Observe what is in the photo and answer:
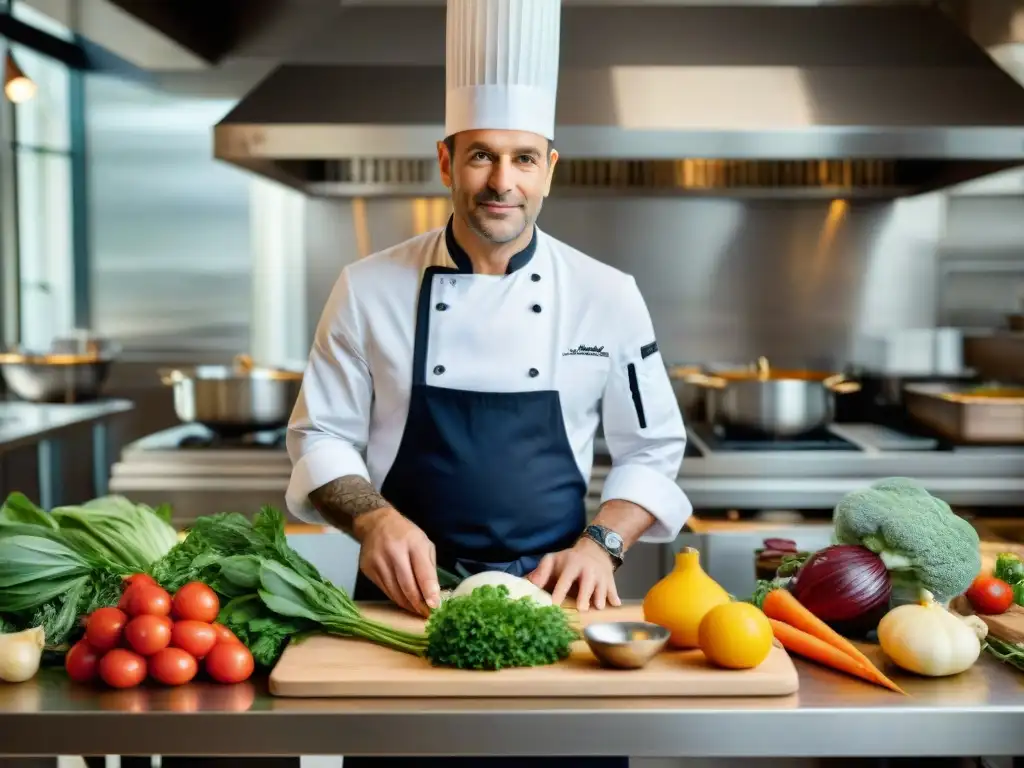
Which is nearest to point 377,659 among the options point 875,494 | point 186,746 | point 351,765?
point 186,746

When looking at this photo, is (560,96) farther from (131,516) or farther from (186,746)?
(186,746)

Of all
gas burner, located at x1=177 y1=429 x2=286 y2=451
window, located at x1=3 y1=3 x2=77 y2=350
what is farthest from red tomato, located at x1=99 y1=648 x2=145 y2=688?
window, located at x1=3 y1=3 x2=77 y2=350

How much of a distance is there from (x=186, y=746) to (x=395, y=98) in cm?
240

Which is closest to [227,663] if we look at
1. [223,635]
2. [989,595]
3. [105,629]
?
[223,635]

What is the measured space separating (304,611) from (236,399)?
2.10 metres

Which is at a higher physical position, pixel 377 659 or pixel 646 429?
pixel 646 429

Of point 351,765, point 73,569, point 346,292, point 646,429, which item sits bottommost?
point 351,765

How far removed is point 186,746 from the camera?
129 centimetres

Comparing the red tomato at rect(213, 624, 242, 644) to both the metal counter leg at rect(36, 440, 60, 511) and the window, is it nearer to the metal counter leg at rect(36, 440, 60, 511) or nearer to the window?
the metal counter leg at rect(36, 440, 60, 511)

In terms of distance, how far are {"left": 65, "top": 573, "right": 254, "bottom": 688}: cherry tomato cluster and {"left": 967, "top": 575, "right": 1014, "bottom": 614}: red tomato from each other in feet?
3.25

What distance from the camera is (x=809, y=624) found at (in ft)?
4.86

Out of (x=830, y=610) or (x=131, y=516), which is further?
(x=131, y=516)

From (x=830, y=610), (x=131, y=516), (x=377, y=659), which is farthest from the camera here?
(x=131, y=516)

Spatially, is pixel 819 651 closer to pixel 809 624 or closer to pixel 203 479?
pixel 809 624
